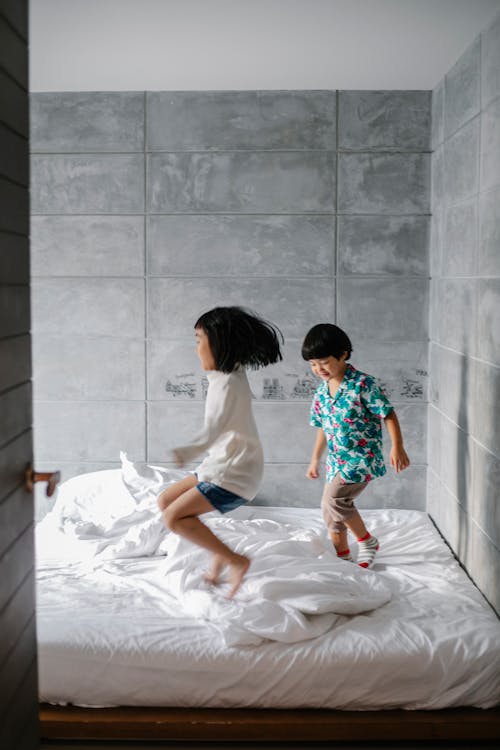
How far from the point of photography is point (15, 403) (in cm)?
150

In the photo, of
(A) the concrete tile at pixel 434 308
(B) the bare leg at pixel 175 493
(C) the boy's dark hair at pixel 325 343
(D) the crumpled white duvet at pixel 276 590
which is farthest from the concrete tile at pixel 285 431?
(B) the bare leg at pixel 175 493

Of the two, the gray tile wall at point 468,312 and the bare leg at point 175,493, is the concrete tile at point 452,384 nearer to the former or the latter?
the gray tile wall at point 468,312

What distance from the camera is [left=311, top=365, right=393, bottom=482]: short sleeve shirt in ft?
11.2

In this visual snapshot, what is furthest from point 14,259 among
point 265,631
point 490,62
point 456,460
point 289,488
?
point 289,488

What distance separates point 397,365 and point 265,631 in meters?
1.92

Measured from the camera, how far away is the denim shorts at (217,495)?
118 inches

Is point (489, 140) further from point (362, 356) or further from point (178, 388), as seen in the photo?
point (178, 388)

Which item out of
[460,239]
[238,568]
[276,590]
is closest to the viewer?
[276,590]

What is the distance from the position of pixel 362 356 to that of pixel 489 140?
1.39 m

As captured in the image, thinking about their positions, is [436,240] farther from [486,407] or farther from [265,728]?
[265,728]

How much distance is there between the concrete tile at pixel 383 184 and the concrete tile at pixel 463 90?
0.36 m

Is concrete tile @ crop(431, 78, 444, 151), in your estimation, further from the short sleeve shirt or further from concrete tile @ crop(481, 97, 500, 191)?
the short sleeve shirt

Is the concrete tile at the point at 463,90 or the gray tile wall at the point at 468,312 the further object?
the concrete tile at the point at 463,90

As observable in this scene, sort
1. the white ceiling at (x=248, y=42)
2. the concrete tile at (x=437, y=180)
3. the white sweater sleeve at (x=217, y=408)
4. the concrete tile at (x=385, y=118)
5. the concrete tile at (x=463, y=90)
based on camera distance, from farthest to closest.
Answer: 1. the concrete tile at (x=385, y=118)
2. the concrete tile at (x=437, y=180)
3. the concrete tile at (x=463, y=90)
4. the white sweater sleeve at (x=217, y=408)
5. the white ceiling at (x=248, y=42)
